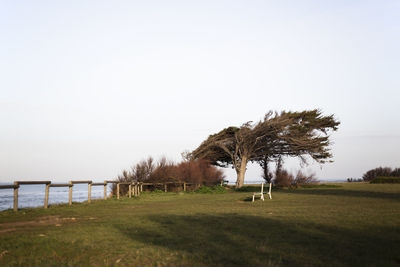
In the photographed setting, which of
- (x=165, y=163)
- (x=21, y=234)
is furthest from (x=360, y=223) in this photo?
(x=165, y=163)

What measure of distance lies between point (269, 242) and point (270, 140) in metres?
31.9

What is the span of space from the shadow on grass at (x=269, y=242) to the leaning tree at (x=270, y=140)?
2748cm

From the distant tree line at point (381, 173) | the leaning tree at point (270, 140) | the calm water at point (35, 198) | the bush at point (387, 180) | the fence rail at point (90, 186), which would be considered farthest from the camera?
the distant tree line at point (381, 173)

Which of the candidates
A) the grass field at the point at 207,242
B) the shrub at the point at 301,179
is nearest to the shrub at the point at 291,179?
the shrub at the point at 301,179

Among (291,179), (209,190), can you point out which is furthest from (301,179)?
(209,190)

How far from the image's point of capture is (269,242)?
741 centimetres

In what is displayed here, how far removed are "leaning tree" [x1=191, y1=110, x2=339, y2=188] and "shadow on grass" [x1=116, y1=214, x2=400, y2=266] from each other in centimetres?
2748

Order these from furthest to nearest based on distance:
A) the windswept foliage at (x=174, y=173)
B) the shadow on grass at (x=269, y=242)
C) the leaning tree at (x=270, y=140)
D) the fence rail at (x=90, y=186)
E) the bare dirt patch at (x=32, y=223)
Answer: the leaning tree at (x=270, y=140), the windswept foliage at (x=174, y=173), the fence rail at (x=90, y=186), the bare dirt patch at (x=32, y=223), the shadow on grass at (x=269, y=242)

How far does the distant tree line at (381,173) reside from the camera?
172 feet

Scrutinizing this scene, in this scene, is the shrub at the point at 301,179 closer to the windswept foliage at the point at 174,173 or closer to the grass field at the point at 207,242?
the windswept foliage at the point at 174,173

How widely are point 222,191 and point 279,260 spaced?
26588 millimetres

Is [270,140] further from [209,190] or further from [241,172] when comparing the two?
[209,190]

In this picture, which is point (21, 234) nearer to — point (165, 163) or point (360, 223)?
point (360, 223)

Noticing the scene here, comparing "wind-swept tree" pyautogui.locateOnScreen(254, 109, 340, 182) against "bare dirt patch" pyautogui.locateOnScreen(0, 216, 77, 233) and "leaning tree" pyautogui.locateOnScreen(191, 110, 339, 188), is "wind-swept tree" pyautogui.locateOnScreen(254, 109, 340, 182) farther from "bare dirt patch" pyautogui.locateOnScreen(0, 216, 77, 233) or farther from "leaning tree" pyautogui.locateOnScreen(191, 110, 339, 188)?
"bare dirt patch" pyautogui.locateOnScreen(0, 216, 77, 233)
